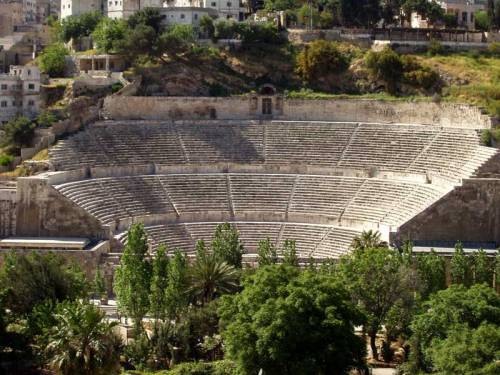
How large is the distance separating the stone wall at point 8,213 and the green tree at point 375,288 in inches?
730

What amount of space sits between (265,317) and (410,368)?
16.4 feet

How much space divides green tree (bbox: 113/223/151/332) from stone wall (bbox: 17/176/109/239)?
8166 mm

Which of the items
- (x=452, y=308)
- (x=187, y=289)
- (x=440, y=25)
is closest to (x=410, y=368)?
(x=452, y=308)

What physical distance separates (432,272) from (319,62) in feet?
79.9

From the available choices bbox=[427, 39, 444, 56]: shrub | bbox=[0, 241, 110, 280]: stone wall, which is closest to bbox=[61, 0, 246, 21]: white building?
bbox=[427, 39, 444, 56]: shrub

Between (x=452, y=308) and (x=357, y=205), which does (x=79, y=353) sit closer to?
(x=452, y=308)

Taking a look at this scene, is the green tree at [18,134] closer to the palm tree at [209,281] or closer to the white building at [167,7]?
the white building at [167,7]

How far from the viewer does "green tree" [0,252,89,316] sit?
3556 centimetres

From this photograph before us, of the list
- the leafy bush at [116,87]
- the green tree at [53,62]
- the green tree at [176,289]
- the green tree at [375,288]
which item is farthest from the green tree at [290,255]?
the green tree at [53,62]

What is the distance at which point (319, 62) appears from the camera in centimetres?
6097

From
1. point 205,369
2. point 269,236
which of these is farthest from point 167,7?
point 205,369

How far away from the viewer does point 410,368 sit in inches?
1236

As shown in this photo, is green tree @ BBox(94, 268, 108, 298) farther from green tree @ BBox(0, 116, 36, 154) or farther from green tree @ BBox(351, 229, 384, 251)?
green tree @ BBox(0, 116, 36, 154)

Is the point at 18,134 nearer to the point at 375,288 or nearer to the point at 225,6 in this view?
the point at 225,6
